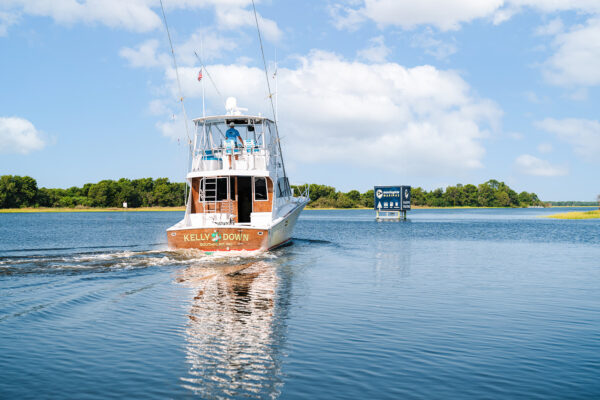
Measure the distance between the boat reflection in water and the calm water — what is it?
0.04 metres

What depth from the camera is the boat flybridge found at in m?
22.4

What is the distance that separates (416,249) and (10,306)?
2388 cm

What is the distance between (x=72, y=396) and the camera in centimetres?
663

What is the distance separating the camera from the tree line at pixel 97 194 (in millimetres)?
133750

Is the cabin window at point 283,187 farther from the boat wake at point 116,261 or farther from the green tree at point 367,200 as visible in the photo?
the green tree at point 367,200

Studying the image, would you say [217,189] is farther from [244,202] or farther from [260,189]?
[244,202]

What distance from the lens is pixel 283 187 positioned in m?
29.8

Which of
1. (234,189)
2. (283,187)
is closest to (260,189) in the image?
(234,189)

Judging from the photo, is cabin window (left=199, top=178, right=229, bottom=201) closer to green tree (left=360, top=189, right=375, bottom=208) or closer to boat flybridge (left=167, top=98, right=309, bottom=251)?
boat flybridge (left=167, top=98, right=309, bottom=251)

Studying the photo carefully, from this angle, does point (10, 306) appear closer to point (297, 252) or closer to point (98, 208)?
point (297, 252)

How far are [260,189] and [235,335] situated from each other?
16073mm

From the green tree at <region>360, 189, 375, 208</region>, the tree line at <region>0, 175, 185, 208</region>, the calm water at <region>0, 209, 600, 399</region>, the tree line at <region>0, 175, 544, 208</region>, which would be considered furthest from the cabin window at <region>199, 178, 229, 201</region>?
the green tree at <region>360, 189, 375, 208</region>

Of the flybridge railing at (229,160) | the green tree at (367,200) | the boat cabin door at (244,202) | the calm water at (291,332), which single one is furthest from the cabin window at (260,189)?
the green tree at (367,200)

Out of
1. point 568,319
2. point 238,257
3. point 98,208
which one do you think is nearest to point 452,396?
point 568,319
